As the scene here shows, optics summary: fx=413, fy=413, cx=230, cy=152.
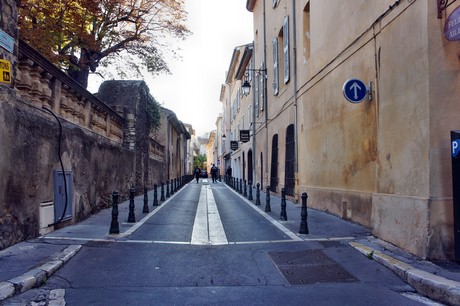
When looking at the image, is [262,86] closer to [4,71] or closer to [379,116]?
[379,116]

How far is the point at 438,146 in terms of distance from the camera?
5.84 meters

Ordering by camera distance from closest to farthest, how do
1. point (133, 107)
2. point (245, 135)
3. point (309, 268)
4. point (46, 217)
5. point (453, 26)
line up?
point (453, 26) → point (309, 268) → point (46, 217) → point (133, 107) → point (245, 135)

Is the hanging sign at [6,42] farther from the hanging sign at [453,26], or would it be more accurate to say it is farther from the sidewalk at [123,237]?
the hanging sign at [453,26]

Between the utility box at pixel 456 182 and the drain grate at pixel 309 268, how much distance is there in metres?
1.57

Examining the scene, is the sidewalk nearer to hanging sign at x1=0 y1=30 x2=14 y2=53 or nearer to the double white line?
the double white line

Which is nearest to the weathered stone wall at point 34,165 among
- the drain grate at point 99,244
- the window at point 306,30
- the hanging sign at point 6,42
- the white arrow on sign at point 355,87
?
the hanging sign at point 6,42

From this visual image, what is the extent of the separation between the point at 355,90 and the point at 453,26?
9.07ft

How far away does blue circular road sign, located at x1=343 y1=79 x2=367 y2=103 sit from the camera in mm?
8211

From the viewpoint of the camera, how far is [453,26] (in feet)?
18.2

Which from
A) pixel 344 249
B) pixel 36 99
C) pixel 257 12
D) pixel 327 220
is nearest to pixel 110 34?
pixel 257 12

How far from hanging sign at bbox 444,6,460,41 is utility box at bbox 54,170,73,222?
7051mm

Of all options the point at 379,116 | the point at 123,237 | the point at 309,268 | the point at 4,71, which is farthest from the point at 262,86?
the point at 4,71

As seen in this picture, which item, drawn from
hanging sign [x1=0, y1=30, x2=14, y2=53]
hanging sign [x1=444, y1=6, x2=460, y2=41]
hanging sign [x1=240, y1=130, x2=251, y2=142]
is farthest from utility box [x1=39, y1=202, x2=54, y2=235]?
hanging sign [x1=240, y1=130, x2=251, y2=142]

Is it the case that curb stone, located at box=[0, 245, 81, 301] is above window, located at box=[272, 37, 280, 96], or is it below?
below
